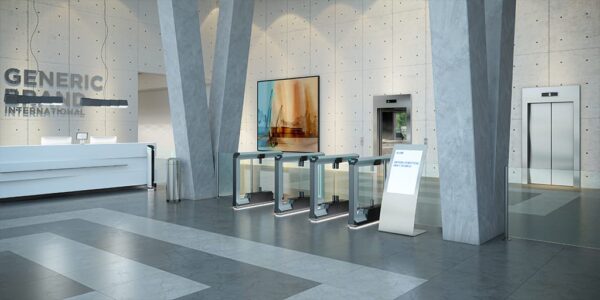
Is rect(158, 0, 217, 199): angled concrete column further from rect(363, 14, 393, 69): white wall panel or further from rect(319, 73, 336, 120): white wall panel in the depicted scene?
rect(363, 14, 393, 69): white wall panel

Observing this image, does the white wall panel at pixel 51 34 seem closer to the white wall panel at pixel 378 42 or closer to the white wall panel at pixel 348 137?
the white wall panel at pixel 348 137

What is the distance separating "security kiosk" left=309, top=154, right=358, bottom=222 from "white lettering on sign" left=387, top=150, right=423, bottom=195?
988 mm

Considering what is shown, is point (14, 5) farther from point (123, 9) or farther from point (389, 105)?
point (389, 105)

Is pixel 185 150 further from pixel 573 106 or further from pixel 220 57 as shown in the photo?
pixel 573 106

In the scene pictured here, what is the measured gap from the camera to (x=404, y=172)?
6.47m

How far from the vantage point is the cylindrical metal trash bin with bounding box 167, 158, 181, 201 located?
9.12m

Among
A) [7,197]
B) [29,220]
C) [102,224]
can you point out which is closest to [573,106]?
[102,224]

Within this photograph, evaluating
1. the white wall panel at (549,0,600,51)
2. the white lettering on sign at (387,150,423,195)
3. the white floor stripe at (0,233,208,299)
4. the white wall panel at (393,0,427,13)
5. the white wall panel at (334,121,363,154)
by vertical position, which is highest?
the white wall panel at (393,0,427,13)

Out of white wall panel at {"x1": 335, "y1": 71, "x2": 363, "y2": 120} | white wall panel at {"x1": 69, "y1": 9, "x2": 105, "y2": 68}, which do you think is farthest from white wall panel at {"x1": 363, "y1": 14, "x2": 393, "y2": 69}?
white wall panel at {"x1": 69, "y1": 9, "x2": 105, "y2": 68}

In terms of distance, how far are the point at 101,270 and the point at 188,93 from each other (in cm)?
521

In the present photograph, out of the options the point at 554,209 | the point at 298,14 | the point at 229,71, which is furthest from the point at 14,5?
the point at 554,209

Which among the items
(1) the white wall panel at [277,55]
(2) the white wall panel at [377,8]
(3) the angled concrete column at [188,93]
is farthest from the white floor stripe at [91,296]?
(1) the white wall panel at [277,55]

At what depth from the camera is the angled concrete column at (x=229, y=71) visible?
9664mm

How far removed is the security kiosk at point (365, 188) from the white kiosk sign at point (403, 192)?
0.46 m
